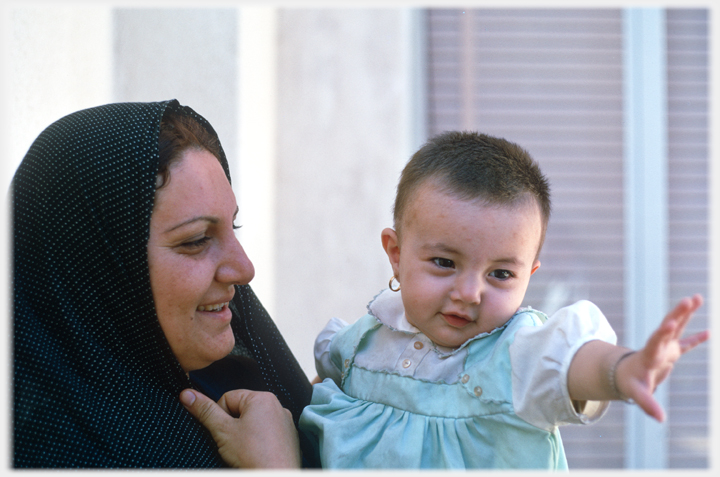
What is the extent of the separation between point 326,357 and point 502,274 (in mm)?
500

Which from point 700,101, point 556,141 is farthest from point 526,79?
point 700,101

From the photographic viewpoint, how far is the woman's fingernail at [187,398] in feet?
4.18

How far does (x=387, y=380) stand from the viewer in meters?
1.29

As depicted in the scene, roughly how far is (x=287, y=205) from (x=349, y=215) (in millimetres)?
366

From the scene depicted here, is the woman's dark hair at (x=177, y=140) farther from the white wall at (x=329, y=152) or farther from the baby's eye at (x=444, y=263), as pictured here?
the white wall at (x=329, y=152)

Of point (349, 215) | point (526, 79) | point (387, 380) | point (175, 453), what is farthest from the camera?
point (526, 79)

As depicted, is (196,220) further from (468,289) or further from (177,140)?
(468,289)

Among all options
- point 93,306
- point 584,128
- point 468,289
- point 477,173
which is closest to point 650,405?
point 468,289

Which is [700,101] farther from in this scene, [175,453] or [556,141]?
[175,453]

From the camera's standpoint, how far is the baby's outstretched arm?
84cm

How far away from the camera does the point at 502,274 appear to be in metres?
1.22

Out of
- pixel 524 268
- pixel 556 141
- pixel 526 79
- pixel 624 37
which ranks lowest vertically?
pixel 524 268

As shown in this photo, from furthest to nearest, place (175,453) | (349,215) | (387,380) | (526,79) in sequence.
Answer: (526,79), (349,215), (387,380), (175,453)

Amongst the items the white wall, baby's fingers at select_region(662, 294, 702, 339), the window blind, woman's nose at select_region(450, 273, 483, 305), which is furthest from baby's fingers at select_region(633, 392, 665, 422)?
the window blind
